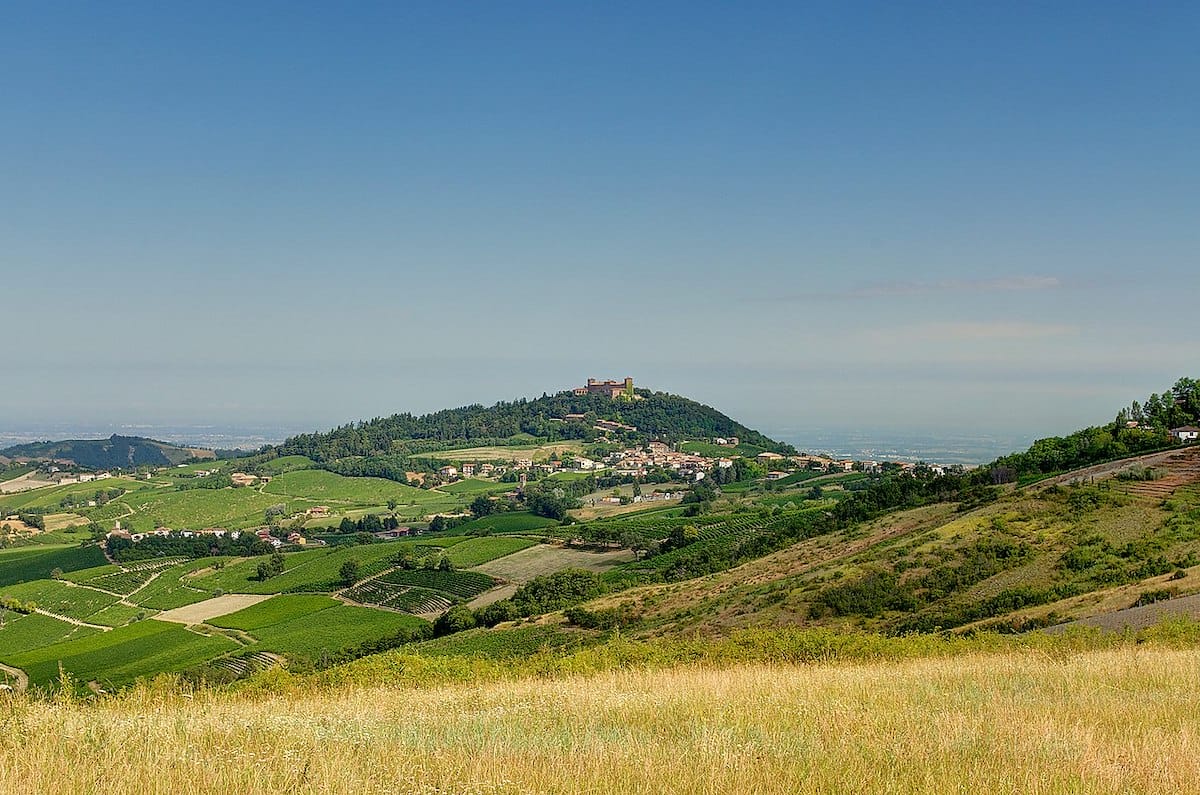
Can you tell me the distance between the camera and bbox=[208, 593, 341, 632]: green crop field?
71000 mm

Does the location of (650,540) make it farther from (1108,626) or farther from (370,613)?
(1108,626)

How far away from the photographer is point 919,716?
6.96 m

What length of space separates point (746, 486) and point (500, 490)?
47.7 m

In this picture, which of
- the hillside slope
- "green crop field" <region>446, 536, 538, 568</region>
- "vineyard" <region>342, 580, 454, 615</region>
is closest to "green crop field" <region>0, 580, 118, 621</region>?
"vineyard" <region>342, 580, 454, 615</region>

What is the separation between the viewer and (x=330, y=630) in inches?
2594

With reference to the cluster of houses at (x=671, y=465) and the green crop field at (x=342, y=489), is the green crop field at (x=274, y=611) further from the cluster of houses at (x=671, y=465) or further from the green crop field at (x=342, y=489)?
the cluster of houses at (x=671, y=465)

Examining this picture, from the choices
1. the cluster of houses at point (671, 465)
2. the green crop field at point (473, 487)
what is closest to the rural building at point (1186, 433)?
the cluster of houses at point (671, 465)

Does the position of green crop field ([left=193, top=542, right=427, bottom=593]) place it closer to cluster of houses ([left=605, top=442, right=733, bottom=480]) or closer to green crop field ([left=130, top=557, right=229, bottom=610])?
green crop field ([left=130, top=557, right=229, bottom=610])

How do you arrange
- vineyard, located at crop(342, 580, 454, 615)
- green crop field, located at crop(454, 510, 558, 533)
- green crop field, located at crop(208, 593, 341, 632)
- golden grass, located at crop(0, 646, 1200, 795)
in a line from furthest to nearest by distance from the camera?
green crop field, located at crop(454, 510, 558, 533) → vineyard, located at crop(342, 580, 454, 615) → green crop field, located at crop(208, 593, 341, 632) → golden grass, located at crop(0, 646, 1200, 795)

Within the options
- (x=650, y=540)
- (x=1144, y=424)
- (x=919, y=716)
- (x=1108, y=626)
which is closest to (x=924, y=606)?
(x=1108, y=626)

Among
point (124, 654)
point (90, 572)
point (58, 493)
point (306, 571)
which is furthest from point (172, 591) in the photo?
point (58, 493)

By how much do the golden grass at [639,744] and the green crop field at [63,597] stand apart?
87.5 meters

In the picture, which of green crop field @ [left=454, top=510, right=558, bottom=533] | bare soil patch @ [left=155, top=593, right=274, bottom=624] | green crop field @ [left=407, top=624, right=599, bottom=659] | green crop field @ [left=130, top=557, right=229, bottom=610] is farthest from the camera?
green crop field @ [left=454, top=510, right=558, bottom=533]

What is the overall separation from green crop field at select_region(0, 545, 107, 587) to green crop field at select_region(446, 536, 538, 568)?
46.8 metres
